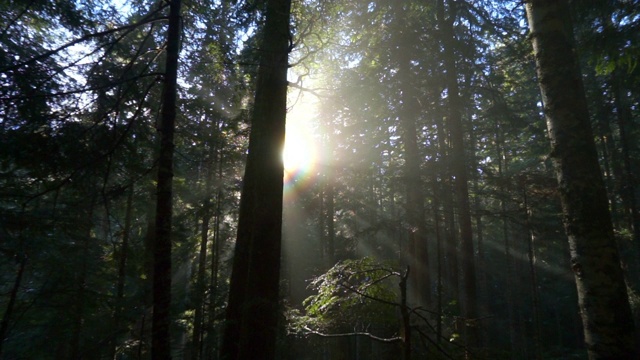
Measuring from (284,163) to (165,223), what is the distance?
2.63 m

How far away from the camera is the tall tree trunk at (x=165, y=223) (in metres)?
4.23

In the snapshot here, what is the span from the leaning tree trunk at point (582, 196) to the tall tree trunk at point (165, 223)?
180 inches

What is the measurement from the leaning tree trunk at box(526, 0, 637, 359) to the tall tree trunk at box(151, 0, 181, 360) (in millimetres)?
4584

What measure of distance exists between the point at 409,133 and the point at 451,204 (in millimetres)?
3323

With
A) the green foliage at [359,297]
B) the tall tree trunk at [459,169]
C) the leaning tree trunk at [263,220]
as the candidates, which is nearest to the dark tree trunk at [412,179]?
the tall tree trunk at [459,169]

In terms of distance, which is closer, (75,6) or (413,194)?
(75,6)

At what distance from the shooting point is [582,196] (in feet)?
12.0

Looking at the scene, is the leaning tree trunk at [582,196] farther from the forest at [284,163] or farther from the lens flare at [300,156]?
the lens flare at [300,156]

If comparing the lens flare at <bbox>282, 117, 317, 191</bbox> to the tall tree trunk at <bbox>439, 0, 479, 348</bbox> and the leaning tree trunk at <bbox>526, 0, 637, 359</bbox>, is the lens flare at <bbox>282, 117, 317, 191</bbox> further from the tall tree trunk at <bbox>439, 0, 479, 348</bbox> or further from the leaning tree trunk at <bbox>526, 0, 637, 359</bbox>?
the leaning tree trunk at <bbox>526, 0, 637, 359</bbox>

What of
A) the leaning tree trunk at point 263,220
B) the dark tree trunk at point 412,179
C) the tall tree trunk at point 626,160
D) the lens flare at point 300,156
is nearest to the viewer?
the leaning tree trunk at point 263,220

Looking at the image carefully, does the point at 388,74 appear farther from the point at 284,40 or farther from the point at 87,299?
the point at 87,299

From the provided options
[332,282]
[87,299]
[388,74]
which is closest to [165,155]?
[332,282]

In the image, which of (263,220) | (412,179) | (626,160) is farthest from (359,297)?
(626,160)

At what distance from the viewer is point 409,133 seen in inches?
571
